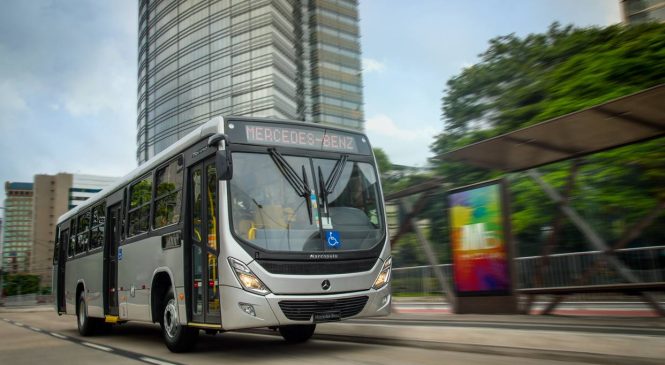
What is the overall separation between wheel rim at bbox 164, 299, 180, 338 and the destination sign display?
103 inches

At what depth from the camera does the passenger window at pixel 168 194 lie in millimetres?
8438

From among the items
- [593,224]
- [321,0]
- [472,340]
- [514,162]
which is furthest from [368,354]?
[321,0]

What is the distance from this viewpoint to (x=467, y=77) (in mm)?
30391

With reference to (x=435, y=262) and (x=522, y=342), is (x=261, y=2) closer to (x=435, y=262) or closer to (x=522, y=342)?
(x=435, y=262)

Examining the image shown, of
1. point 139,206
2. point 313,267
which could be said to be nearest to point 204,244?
point 313,267

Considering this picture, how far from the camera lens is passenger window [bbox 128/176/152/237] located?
968 centimetres

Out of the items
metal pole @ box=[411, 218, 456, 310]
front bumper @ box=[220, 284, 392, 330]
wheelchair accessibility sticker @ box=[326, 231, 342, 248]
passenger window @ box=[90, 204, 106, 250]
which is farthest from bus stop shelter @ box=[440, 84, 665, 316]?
passenger window @ box=[90, 204, 106, 250]

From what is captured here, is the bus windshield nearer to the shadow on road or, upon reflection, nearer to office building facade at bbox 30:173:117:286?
the shadow on road

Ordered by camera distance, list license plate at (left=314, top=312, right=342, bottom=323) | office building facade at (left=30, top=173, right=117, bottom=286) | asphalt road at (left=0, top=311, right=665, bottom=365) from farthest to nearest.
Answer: office building facade at (left=30, top=173, right=117, bottom=286) < license plate at (left=314, top=312, right=342, bottom=323) < asphalt road at (left=0, top=311, right=665, bottom=365)

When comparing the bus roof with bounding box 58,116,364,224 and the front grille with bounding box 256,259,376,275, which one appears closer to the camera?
the front grille with bounding box 256,259,376,275

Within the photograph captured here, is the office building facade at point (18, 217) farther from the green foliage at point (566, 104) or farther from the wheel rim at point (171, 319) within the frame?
the wheel rim at point (171, 319)

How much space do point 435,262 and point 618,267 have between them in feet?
11.3

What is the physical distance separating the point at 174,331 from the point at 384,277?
10.1 feet

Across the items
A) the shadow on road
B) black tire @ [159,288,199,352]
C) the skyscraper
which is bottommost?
the shadow on road
